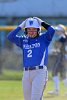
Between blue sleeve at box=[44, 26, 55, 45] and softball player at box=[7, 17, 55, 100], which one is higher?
blue sleeve at box=[44, 26, 55, 45]

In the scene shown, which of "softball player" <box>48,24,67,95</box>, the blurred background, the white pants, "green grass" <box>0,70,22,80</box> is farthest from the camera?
the blurred background

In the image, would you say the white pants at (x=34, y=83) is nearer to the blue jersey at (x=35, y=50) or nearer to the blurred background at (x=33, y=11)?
the blue jersey at (x=35, y=50)

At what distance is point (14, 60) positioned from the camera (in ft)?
61.9

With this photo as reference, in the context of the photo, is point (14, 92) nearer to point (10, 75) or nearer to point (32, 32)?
point (32, 32)

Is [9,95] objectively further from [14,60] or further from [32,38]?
[14,60]

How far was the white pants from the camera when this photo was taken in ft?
27.6

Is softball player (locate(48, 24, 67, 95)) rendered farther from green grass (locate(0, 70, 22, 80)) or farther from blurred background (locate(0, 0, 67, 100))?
blurred background (locate(0, 0, 67, 100))

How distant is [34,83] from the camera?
27.6 ft

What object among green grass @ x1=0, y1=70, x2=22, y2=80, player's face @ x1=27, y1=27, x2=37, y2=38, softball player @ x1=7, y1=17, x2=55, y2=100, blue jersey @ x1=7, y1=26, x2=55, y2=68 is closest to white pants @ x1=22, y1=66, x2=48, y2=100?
softball player @ x1=7, y1=17, x2=55, y2=100

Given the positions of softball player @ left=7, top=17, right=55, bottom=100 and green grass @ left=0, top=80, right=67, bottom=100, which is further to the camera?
green grass @ left=0, top=80, right=67, bottom=100

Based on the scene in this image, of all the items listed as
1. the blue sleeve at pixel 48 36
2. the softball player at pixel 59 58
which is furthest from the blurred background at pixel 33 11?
the blue sleeve at pixel 48 36

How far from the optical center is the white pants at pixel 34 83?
841 centimetres

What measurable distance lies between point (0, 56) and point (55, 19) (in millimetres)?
12176

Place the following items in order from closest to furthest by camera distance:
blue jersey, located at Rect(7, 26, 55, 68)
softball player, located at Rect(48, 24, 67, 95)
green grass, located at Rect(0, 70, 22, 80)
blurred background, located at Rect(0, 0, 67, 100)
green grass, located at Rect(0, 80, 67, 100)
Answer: blue jersey, located at Rect(7, 26, 55, 68)
green grass, located at Rect(0, 80, 67, 100)
softball player, located at Rect(48, 24, 67, 95)
green grass, located at Rect(0, 70, 22, 80)
blurred background, located at Rect(0, 0, 67, 100)
